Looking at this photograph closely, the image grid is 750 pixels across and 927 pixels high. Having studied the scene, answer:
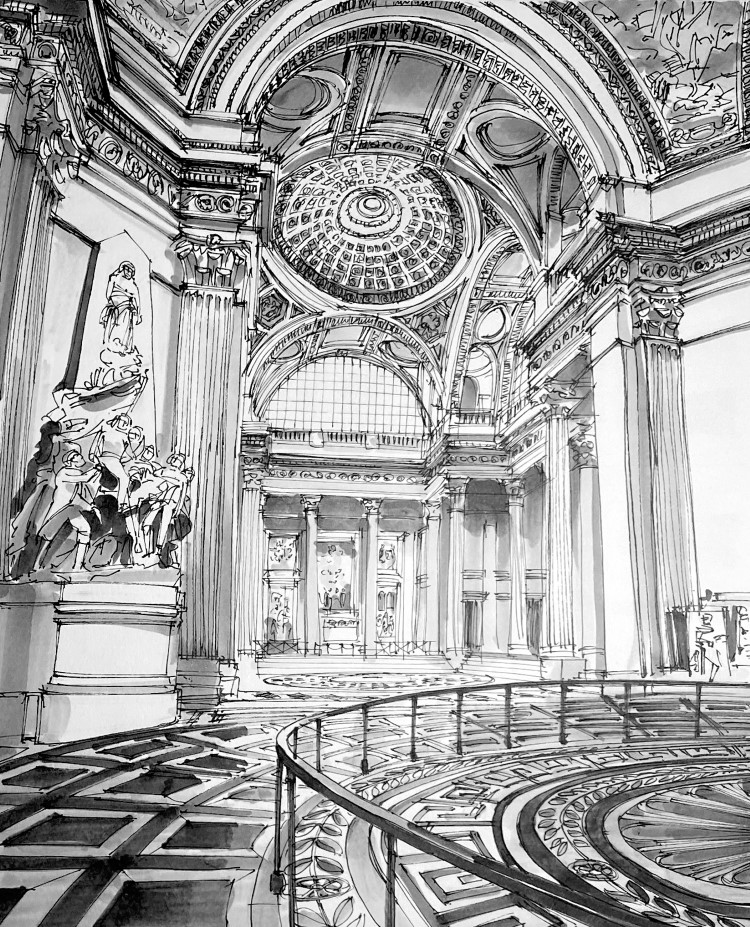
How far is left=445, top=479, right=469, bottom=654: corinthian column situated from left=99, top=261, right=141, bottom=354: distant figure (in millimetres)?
6660

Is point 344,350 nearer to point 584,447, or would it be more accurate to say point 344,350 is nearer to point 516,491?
point 516,491

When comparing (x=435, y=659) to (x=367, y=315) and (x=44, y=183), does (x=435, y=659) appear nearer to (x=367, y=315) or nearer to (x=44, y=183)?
(x=367, y=315)

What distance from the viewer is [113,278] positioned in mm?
5996

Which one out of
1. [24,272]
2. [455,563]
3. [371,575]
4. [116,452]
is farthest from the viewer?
[371,575]

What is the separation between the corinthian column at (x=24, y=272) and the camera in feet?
15.8

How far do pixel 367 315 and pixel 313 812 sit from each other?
35.8ft

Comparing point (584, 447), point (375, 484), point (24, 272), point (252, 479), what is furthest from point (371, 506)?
point (24, 272)

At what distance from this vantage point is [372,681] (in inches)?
341

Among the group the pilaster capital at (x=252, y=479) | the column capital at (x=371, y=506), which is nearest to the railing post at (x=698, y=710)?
the column capital at (x=371, y=506)

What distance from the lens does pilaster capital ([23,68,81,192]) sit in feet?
16.5

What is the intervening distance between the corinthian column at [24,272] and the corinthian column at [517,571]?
23.0ft

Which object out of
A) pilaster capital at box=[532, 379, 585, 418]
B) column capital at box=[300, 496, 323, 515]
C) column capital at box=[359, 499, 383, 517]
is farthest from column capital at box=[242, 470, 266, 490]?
pilaster capital at box=[532, 379, 585, 418]

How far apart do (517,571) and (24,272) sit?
7613mm

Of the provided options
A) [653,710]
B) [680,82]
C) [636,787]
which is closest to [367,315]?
[680,82]
